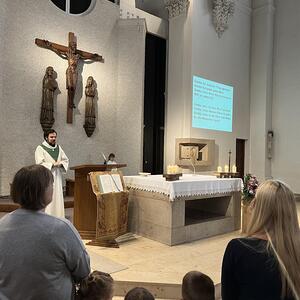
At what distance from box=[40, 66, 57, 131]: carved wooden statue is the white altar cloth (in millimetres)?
2944

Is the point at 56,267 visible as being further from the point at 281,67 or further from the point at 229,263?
the point at 281,67

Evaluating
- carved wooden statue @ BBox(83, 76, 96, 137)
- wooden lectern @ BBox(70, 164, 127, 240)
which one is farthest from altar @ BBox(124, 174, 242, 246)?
carved wooden statue @ BBox(83, 76, 96, 137)

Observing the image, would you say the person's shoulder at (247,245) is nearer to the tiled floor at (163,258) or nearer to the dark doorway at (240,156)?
the tiled floor at (163,258)

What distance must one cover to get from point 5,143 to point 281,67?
884cm

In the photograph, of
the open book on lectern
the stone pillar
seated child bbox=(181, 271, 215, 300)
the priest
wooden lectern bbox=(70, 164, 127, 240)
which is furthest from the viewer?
the stone pillar

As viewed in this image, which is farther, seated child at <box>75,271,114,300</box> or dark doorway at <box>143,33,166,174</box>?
dark doorway at <box>143,33,166,174</box>

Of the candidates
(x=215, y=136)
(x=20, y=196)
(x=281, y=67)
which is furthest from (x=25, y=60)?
(x=281, y=67)

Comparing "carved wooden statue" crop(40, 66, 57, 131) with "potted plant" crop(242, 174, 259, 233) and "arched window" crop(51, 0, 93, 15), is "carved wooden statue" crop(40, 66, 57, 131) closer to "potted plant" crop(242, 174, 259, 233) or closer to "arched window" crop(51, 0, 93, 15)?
"arched window" crop(51, 0, 93, 15)

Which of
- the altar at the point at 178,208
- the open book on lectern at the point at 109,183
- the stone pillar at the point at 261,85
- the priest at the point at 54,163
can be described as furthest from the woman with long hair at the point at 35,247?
the stone pillar at the point at 261,85

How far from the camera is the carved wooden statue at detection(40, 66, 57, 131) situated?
23.7 feet

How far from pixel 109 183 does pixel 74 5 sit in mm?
5452

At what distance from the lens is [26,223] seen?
1402 mm

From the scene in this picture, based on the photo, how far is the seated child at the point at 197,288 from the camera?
67.2 inches

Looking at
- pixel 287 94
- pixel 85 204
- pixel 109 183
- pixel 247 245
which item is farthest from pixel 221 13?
pixel 247 245
